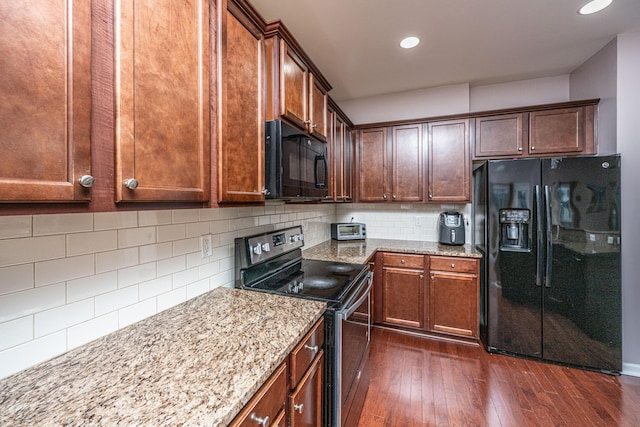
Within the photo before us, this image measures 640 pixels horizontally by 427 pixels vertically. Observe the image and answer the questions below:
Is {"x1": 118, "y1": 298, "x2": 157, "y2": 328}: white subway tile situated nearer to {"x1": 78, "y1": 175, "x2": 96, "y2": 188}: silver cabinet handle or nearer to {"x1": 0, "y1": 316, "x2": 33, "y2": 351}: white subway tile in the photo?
{"x1": 0, "y1": 316, "x2": 33, "y2": 351}: white subway tile

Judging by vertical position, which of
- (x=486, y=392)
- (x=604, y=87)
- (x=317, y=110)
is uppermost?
(x=604, y=87)

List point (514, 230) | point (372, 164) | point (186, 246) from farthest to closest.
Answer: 1. point (372, 164)
2. point (514, 230)
3. point (186, 246)

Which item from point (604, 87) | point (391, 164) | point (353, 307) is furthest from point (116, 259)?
point (604, 87)

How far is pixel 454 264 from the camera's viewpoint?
2.66 m

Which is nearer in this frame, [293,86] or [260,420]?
[260,420]

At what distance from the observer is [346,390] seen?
1.45 metres

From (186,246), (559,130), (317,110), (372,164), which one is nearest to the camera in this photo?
(186,246)

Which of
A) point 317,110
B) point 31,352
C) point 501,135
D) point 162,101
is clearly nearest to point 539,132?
point 501,135

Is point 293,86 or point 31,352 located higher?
point 293,86

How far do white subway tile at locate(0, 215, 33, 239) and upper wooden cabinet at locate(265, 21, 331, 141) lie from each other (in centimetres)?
101

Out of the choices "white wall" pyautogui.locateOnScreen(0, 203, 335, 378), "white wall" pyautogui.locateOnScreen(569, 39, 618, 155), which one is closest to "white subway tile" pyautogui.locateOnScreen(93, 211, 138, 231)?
"white wall" pyautogui.locateOnScreen(0, 203, 335, 378)

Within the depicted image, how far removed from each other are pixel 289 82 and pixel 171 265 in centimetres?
115

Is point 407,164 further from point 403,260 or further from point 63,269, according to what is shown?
point 63,269

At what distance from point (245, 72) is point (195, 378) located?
1.21 m
